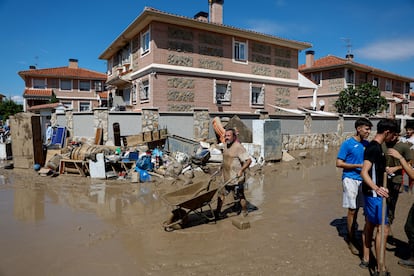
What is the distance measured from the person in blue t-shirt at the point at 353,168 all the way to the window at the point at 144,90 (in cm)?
1329

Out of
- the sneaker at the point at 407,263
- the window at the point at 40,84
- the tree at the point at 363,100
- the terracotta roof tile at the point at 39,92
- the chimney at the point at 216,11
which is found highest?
the chimney at the point at 216,11

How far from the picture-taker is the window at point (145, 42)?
1558cm

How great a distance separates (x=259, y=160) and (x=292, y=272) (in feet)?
25.9

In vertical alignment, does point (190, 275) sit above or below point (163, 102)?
below

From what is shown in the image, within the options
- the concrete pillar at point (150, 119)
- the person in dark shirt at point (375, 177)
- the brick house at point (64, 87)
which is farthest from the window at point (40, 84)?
the person in dark shirt at point (375, 177)

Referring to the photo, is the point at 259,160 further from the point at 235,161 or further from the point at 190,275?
the point at 190,275

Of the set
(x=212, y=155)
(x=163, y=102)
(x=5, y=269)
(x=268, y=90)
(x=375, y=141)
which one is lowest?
(x=5, y=269)

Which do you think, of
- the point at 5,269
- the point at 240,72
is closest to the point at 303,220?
the point at 5,269

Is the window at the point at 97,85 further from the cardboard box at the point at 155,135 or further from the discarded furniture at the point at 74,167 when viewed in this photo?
the discarded furniture at the point at 74,167

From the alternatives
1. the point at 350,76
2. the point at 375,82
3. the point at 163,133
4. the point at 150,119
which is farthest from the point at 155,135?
the point at 375,82

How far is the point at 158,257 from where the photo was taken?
3867 millimetres

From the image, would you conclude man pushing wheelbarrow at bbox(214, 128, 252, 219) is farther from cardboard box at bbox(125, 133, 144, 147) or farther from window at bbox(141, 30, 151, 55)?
window at bbox(141, 30, 151, 55)

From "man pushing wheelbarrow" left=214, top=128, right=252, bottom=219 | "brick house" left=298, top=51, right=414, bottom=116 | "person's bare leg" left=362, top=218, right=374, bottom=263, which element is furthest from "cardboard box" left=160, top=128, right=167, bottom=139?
"brick house" left=298, top=51, right=414, bottom=116

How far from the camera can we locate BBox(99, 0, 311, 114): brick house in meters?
15.1
